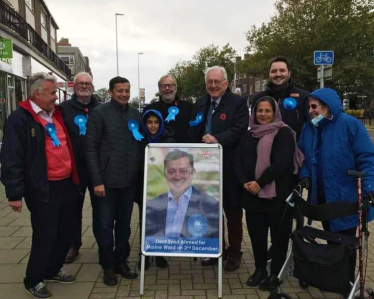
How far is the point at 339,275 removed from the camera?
2.87 meters

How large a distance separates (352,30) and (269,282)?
59.5 ft

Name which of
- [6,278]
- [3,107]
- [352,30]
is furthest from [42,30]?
[6,278]

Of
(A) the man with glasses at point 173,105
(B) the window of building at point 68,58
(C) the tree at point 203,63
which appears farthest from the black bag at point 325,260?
(B) the window of building at point 68,58

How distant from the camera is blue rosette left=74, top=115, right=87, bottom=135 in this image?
13.5ft

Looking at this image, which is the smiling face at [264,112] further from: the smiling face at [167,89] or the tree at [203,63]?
the tree at [203,63]

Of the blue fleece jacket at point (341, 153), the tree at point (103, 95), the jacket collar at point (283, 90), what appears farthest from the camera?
the tree at point (103, 95)

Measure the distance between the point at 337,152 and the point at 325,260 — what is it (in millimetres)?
899

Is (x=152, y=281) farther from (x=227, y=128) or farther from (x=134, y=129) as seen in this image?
(x=227, y=128)

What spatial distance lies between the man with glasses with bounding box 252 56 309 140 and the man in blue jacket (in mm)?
749

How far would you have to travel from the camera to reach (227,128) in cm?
402

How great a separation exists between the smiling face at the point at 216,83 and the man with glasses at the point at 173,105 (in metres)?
0.54

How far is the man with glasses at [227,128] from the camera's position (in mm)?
3957

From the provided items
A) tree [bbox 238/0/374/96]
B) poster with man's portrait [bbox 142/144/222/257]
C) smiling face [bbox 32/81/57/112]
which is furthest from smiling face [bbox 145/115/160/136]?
tree [bbox 238/0/374/96]

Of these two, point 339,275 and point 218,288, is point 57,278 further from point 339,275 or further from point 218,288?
point 339,275
